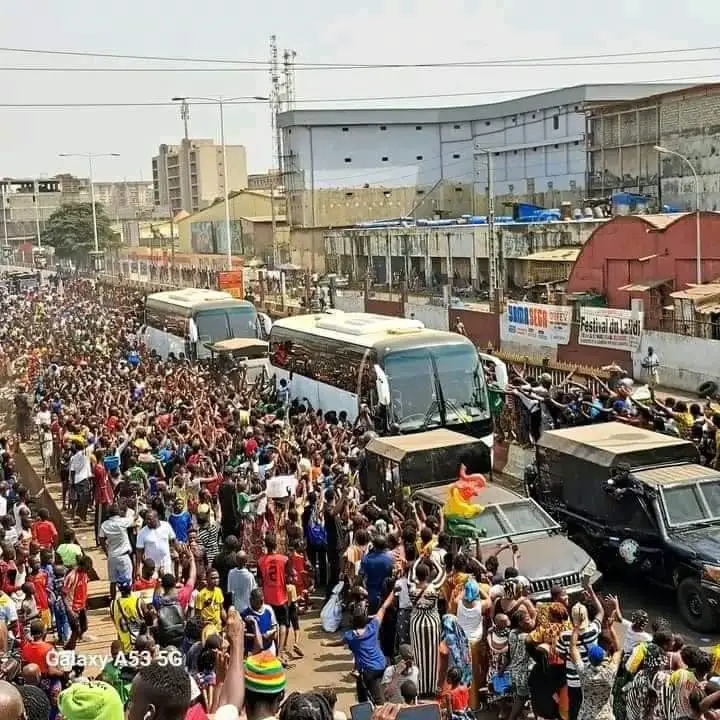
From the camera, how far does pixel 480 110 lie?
3435 inches

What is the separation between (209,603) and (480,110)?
267 feet

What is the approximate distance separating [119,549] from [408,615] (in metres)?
3.87

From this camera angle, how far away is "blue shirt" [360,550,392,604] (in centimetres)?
1045

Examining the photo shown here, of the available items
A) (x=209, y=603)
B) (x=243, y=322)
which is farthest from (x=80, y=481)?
(x=243, y=322)

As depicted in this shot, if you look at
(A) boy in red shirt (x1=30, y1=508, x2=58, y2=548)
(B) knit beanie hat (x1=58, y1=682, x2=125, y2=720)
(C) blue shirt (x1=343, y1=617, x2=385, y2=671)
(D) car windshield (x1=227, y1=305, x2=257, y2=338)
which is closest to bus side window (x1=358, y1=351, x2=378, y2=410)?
(A) boy in red shirt (x1=30, y1=508, x2=58, y2=548)

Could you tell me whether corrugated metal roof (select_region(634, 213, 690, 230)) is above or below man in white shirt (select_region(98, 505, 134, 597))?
above

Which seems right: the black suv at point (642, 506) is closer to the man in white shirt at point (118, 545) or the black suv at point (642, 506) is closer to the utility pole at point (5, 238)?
the man in white shirt at point (118, 545)

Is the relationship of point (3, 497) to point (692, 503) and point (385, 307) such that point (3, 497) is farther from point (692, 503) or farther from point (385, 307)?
point (385, 307)

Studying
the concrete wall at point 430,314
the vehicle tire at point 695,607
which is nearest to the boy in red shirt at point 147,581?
the vehicle tire at point 695,607

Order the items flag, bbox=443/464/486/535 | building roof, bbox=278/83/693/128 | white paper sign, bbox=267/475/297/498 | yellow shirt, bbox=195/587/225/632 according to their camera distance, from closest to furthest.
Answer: yellow shirt, bbox=195/587/225/632
flag, bbox=443/464/486/535
white paper sign, bbox=267/475/297/498
building roof, bbox=278/83/693/128

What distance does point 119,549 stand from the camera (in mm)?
12109

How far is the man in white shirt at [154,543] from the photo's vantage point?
37.8 ft

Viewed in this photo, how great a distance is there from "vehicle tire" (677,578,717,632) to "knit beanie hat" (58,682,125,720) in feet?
24.3

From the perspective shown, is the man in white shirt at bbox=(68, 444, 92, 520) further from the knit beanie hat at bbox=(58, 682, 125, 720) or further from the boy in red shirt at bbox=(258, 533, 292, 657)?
the knit beanie hat at bbox=(58, 682, 125, 720)
